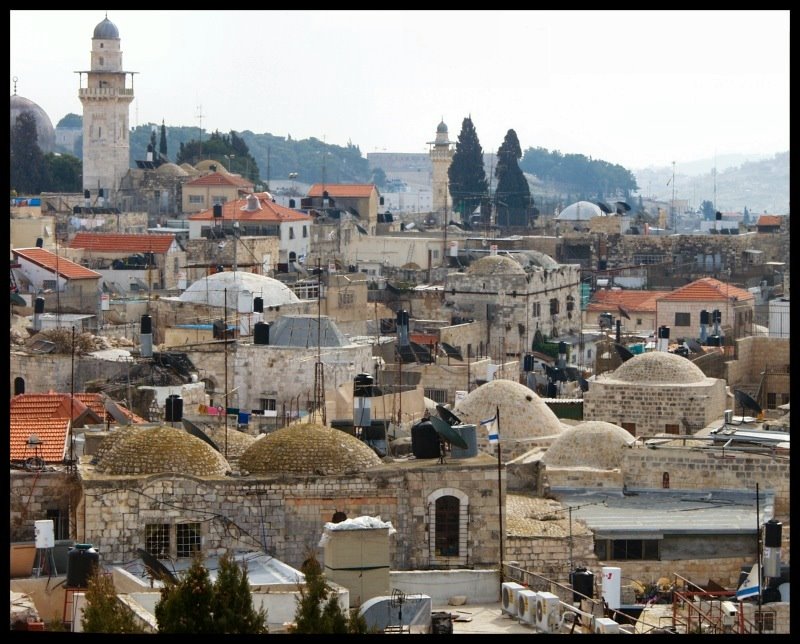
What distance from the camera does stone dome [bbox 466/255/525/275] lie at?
40.4 meters

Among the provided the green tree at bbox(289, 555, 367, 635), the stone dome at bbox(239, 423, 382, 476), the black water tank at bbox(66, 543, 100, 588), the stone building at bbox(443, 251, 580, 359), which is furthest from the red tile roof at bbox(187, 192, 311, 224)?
the green tree at bbox(289, 555, 367, 635)

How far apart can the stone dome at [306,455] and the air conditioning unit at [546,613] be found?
2.75 m

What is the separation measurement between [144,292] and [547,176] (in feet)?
512

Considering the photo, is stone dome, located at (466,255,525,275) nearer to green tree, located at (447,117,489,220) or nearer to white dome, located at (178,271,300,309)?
white dome, located at (178,271,300,309)

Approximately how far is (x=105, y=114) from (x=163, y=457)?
60.0m

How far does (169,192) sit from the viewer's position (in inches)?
2776

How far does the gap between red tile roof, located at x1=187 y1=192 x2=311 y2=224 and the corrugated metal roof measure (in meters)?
36.9

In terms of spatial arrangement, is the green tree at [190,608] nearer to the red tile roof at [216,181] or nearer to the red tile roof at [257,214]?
the red tile roof at [257,214]

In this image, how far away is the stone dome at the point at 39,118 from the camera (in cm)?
8788

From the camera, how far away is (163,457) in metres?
15.5

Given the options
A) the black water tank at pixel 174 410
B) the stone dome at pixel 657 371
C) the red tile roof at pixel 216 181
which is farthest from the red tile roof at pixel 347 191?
the black water tank at pixel 174 410

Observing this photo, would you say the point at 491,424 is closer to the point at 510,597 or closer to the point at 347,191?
the point at 510,597

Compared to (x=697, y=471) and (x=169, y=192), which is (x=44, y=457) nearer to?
(x=697, y=471)
